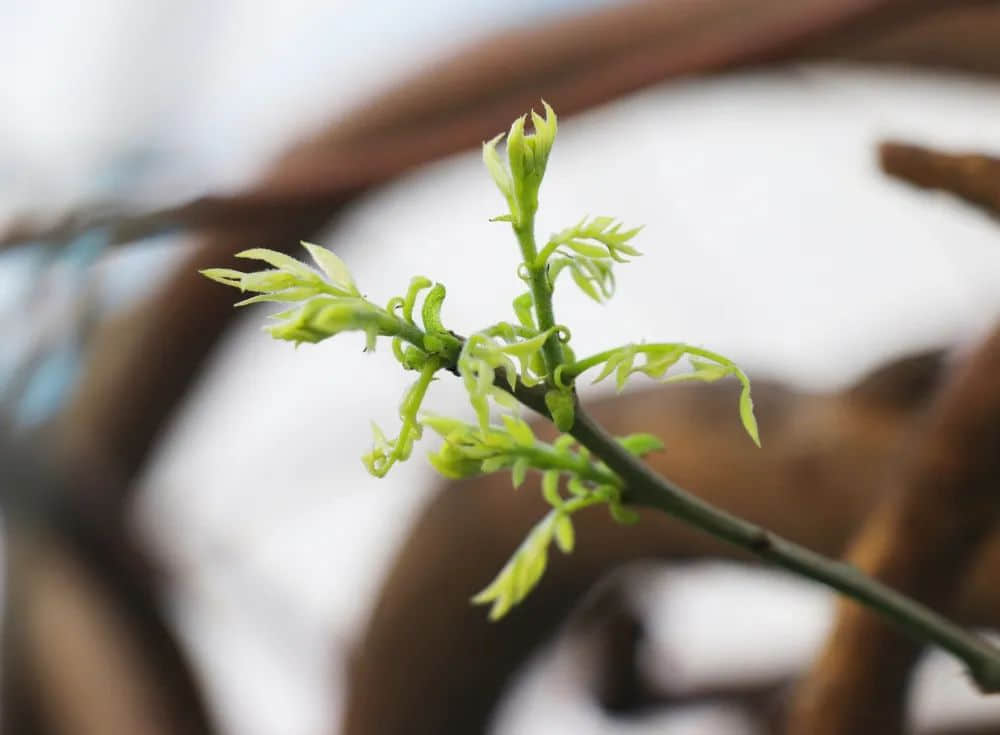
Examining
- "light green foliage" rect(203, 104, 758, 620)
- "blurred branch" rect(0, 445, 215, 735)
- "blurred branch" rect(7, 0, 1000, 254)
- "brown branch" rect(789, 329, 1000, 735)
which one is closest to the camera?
"light green foliage" rect(203, 104, 758, 620)

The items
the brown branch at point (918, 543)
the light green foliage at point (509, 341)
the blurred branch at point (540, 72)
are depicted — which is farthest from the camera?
the blurred branch at point (540, 72)

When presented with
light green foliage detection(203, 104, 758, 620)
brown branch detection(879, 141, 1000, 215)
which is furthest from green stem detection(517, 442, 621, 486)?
brown branch detection(879, 141, 1000, 215)

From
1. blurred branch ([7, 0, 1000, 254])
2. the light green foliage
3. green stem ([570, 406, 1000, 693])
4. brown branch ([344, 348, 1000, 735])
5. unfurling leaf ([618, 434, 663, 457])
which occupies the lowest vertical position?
brown branch ([344, 348, 1000, 735])

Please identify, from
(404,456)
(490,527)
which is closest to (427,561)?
(490,527)

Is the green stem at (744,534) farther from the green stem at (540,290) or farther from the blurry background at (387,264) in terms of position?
the blurry background at (387,264)

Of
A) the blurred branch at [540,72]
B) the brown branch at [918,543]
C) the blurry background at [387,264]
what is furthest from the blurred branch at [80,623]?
the brown branch at [918,543]

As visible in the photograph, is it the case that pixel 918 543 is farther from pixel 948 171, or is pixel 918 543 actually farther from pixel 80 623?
pixel 80 623

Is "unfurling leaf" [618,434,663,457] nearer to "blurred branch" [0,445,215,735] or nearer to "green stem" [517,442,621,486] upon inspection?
"green stem" [517,442,621,486]

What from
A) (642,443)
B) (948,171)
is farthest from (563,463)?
(948,171)
